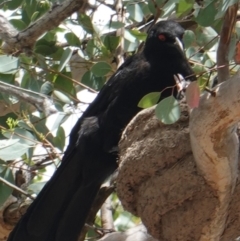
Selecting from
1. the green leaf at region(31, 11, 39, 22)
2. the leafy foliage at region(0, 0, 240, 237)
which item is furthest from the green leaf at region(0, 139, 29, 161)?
the green leaf at region(31, 11, 39, 22)

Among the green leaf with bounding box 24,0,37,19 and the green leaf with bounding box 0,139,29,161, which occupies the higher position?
the green leaf with bounding box 24,0,37,19

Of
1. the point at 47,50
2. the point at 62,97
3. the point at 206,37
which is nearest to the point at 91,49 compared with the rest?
the point at 47,50

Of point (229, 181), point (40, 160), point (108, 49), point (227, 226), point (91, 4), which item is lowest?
point (227, 226)

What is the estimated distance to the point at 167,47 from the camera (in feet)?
12.1

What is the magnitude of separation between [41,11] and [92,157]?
72 centimetres

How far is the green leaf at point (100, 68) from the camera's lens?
3326 millimetres

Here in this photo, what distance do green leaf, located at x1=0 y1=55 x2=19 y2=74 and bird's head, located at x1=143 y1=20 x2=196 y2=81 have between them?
0.76 m

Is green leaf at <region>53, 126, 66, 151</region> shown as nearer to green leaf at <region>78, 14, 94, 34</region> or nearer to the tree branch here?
green leaf at <region>78, 14, 94, 34</region>

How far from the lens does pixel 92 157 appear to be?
3529mm

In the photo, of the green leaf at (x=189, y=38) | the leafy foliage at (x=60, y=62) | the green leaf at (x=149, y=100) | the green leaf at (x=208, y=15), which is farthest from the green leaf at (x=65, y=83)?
the green leaf at (x=208, y=15)

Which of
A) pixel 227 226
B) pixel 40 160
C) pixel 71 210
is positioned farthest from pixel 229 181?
pixel 40 160

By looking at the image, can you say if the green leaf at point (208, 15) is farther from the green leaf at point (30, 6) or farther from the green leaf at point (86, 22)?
the green leaf at point (30, 6)

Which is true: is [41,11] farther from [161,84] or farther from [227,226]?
[227,226]

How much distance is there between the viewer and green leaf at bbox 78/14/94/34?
3295 millimetres
